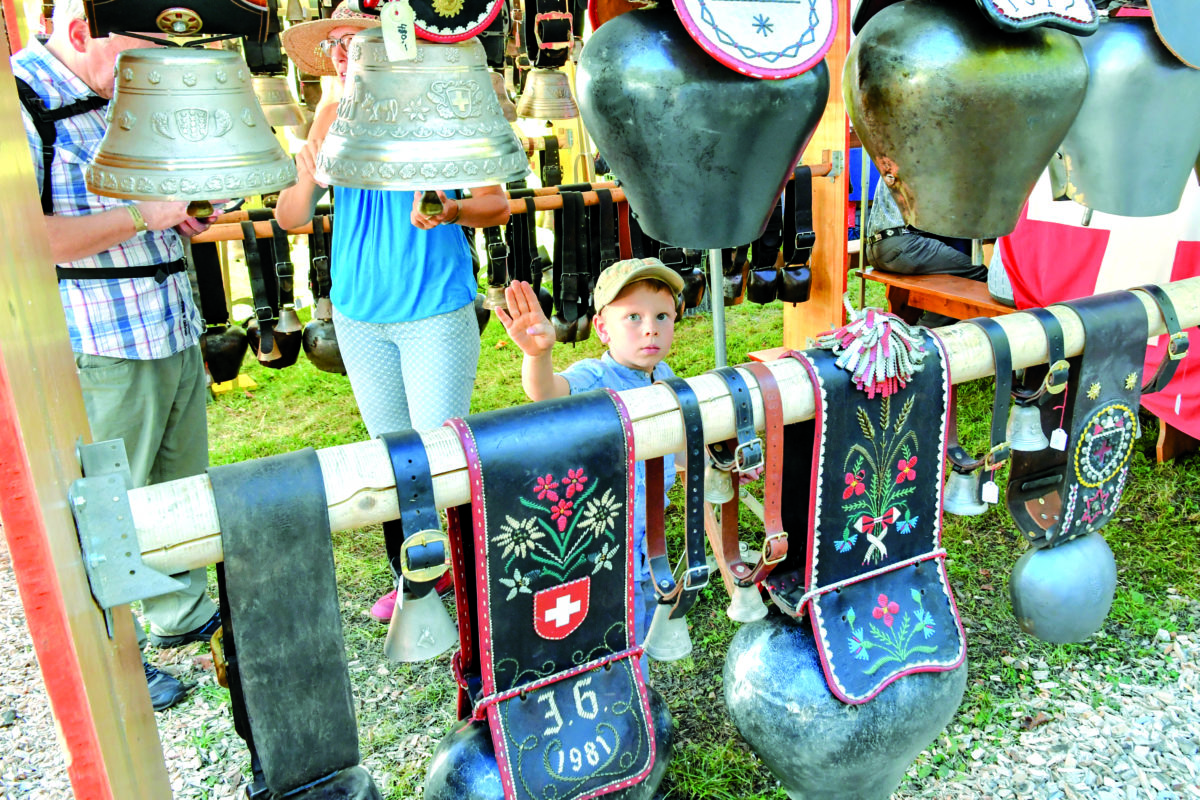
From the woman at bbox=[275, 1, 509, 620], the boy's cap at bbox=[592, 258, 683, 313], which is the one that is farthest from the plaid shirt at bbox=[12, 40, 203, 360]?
the boy's cap at bbox=[592, 258, 683, 313]

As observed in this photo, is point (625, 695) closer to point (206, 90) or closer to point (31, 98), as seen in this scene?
point (206, 90)

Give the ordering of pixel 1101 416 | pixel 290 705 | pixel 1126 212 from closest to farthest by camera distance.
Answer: pixel 290 705 < pixel 1126 212 < pixel 1101 416

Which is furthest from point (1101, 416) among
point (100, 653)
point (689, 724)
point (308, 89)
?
point (308, 89)

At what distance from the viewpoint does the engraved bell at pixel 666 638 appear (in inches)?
57.2

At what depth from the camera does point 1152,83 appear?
1226 millimetres

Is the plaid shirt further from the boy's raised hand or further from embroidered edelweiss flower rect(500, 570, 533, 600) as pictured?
embroidered edelweiss flower rect(500, 570, 533, 600)

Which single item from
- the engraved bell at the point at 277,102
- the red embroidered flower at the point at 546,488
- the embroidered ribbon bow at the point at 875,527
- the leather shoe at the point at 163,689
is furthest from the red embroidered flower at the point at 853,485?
the engraved bell at the point at 277,102

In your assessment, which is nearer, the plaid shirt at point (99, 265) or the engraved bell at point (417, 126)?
the engraved bell at point (417, 126)

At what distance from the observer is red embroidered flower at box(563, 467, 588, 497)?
3.96ft

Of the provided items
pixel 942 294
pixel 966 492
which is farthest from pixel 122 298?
pixel 942 294

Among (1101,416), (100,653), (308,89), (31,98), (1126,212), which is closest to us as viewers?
(100,653)

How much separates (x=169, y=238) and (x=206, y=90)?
115cm

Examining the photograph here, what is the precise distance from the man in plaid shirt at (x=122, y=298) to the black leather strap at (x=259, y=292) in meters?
0.64

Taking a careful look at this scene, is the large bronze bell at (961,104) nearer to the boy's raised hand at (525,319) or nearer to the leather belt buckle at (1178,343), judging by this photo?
the leather belt buckle at (1178,343)
